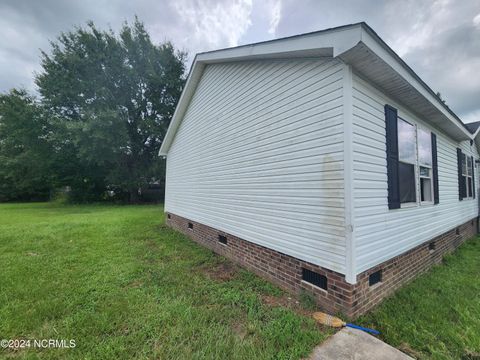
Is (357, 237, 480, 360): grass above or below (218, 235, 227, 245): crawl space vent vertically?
below

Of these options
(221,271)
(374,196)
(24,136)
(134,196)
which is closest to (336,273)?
(374,196)

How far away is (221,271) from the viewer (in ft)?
14.6

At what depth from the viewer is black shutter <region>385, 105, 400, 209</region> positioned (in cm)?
328

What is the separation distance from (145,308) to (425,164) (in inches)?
219

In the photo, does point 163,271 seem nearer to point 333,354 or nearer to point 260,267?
point 260,267

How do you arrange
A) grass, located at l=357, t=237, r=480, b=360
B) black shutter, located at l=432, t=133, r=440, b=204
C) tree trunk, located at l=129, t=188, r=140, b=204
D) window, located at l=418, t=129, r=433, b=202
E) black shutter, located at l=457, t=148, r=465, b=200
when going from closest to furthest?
grass, located at l=357, t=237, r=480, b=360
window, located at l=418, t=129, r=433, b=202
black shutter, located at l=432, t=133, r=440, b=204
black shutter, located at l=457, t=148, r=465, b=200
tree trunk, located at l=129, t=188, r=140, b=204

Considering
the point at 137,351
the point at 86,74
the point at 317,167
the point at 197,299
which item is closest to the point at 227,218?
the point at 197,299

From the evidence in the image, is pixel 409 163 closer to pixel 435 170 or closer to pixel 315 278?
pixel 435 170

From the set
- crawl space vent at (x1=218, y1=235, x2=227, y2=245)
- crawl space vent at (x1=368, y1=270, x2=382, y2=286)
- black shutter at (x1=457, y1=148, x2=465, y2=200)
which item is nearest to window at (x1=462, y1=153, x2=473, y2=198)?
black shutter at (x1=457, y1=148, x2=465, y2=200)

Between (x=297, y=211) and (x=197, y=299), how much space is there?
77.8 inches

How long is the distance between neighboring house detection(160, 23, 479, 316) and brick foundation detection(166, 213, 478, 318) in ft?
0.06

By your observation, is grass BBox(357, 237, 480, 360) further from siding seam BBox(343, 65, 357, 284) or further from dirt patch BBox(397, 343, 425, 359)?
siding seam BBox(343, 65, 357, 284)

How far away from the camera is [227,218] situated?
518 cm

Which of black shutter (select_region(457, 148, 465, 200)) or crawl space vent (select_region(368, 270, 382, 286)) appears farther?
black shutter (select_region(457, 148, 465, 200))
